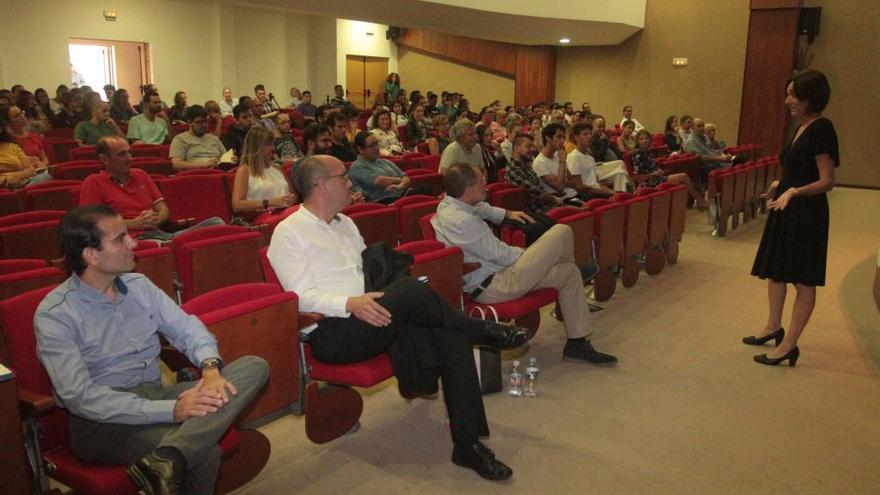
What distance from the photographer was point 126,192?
417cm

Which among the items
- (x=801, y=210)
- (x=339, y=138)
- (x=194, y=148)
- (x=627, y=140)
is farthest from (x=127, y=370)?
(x=627, y=140)

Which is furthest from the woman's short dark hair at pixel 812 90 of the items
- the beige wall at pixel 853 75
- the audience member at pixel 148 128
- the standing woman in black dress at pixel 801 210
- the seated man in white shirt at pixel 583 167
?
the beige wall at pixel 853 75

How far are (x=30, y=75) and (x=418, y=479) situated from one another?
Answer: 11.6m

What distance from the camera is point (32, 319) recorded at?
2.17 m

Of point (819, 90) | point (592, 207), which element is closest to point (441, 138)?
point (592, 207)

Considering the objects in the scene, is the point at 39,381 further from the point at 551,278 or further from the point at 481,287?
the point at 551,278

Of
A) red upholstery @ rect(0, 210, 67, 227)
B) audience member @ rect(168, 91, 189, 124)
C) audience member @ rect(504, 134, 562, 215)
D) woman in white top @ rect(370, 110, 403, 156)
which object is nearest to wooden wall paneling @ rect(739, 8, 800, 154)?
woman in white top @ rect(370, 110, 403, 156)

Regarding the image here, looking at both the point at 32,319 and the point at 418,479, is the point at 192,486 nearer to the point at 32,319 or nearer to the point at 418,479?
the point at 32,319

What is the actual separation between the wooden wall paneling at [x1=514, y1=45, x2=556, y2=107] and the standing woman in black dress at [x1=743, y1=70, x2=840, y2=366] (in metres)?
12.7

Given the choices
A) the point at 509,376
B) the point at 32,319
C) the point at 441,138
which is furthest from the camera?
the point at 441,138

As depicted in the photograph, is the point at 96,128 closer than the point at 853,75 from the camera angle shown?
Yes

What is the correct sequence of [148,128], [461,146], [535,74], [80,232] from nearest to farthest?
1. [80,232]
2. [461,146]
3. [148,128]
4. [535,74]

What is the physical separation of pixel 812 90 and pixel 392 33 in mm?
15333

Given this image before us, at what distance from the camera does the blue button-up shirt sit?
1995 millimetres
